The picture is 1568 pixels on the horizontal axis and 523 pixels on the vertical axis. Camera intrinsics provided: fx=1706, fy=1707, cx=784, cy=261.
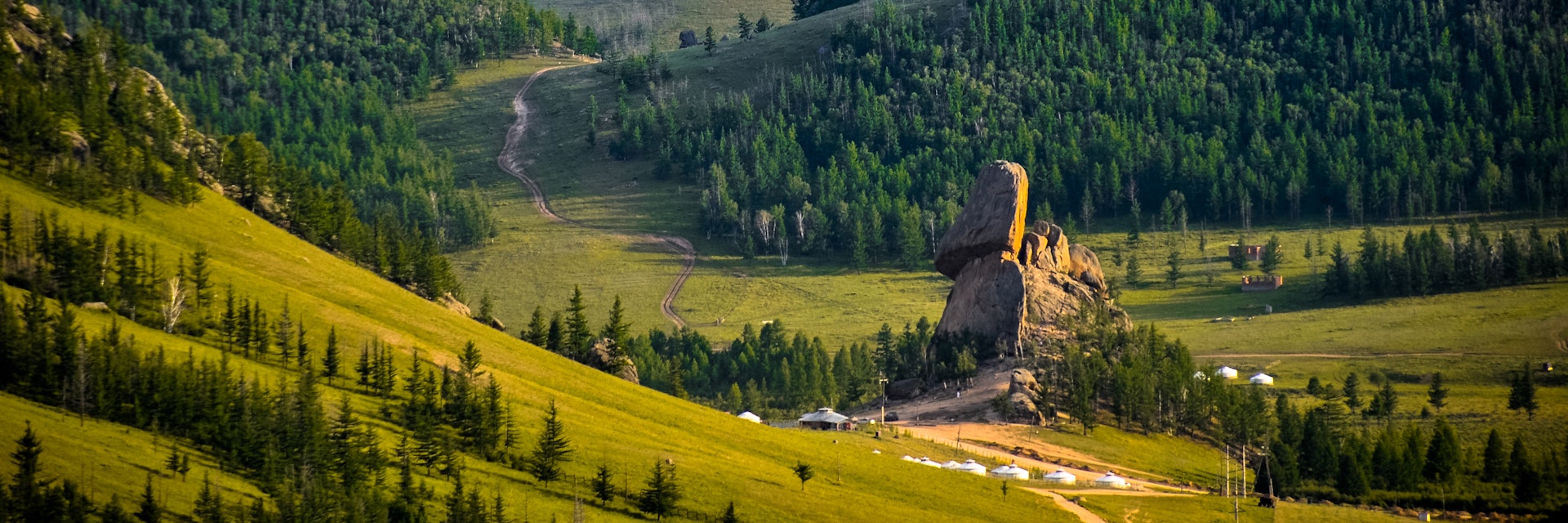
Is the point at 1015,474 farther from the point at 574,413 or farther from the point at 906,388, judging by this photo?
the point at 906,388

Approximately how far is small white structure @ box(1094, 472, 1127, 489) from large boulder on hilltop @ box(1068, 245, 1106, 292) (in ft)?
168

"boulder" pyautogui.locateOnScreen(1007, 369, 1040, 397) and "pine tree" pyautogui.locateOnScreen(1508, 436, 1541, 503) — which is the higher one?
"boulder" pyautogui.locateOnScreen(1007, 369, 1040, 397)

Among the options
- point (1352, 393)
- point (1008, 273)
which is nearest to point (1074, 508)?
point (1008, 273)

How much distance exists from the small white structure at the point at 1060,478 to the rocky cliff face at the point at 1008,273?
123 ft

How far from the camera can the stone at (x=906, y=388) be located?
574 feet

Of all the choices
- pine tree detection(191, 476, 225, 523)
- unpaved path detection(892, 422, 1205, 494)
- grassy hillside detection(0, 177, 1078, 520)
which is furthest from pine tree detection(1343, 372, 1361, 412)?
pine tree detection(191, 476, 225, 523)

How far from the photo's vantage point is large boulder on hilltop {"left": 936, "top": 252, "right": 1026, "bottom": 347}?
173625mm

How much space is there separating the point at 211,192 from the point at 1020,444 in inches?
3138

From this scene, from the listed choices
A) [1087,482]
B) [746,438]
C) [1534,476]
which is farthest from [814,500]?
[1534,476]

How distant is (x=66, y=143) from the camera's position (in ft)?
484

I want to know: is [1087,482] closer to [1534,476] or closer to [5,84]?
[1534,476]

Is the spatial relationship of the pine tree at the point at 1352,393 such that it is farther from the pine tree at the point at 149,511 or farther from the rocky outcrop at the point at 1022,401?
the pine tree at the point at 149,511

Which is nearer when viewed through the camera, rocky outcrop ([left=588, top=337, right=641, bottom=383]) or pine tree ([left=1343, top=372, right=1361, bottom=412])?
rocky outcrop ([left=588, top=337, right=641, bottom=383])

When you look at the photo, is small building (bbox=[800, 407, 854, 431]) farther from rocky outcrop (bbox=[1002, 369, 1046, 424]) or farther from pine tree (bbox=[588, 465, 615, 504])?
pine tree (bbox=[588, 465, 615, 504])
